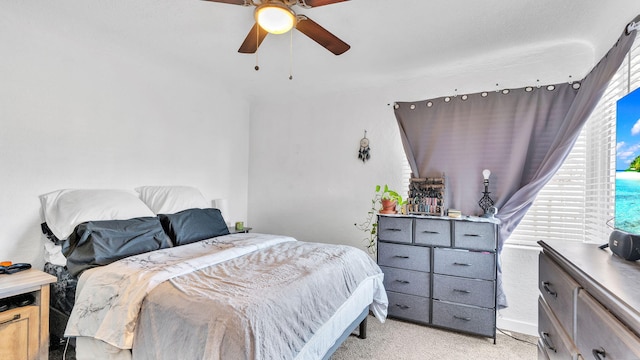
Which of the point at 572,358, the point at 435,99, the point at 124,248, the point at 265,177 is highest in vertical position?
the point at 435,99

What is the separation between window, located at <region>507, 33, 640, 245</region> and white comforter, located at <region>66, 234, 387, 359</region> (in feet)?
5.81

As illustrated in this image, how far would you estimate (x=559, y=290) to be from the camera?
1.25 meters

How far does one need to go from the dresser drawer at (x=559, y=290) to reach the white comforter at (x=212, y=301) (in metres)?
1.07

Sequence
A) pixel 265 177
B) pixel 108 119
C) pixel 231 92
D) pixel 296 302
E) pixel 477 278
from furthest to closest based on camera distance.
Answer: pixel 265 177
pixel 231 92
pixel 108 119
pixel 477 278
pixel 296 302

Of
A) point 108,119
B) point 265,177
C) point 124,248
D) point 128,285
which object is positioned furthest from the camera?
point 265,177

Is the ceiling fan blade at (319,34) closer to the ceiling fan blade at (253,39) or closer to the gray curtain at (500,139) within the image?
the ceiling fan blade at (253,39)

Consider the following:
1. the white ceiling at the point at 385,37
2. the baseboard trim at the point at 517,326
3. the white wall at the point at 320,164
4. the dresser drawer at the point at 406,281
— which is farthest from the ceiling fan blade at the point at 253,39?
the baseboard trim at the point at 517,326

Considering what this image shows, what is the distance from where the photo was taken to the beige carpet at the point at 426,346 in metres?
2.21

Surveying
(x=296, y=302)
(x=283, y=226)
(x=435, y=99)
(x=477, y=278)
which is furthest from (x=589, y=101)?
→ (x=283, y=226)

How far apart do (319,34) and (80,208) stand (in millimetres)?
2127

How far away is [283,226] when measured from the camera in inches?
157

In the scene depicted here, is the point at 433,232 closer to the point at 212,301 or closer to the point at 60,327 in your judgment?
the point at 212,301

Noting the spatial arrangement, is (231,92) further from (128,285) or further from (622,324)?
(622,324)

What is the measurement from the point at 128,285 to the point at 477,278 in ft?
8.23
